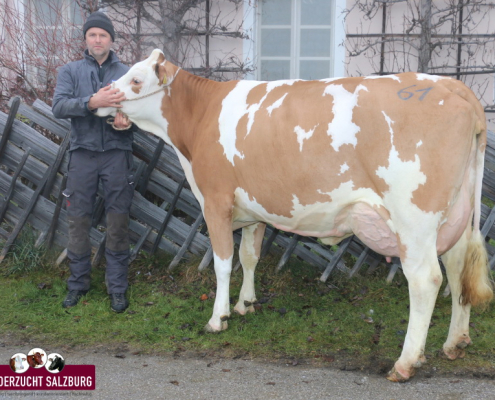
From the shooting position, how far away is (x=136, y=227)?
5.32 m

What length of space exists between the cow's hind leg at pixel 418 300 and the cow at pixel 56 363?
2.08m

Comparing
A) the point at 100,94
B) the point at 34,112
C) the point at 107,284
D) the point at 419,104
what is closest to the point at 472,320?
the point at 419,104

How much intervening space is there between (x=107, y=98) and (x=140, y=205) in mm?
1375

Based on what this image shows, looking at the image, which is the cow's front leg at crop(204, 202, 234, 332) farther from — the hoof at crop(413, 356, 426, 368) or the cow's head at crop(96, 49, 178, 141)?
the hoof at crop(413, 356, 426, 368)

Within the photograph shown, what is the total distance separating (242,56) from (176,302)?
207 inches

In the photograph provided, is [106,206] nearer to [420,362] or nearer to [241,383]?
[241,383]

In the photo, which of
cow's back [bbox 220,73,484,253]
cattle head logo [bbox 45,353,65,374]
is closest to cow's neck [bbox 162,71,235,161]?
cow's back [bbox 220,73,484,253]

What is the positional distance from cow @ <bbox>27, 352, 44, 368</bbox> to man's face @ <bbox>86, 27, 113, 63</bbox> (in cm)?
230

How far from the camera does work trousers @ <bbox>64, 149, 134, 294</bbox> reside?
175 inches

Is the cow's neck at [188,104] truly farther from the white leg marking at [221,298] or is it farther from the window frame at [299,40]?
the window frame at [299,40]

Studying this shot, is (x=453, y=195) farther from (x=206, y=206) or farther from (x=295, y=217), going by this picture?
(x=206, y=206)

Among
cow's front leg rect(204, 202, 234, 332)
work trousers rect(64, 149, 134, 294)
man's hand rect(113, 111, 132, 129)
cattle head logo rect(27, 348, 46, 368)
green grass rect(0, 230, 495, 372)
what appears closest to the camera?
cattle head logo rect(27, 348, 46, 368)

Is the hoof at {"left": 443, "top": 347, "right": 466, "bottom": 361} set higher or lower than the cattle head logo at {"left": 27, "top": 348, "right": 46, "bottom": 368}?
higher

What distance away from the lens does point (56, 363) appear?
3.65m
